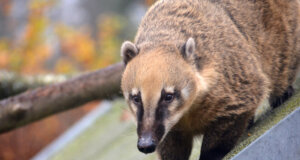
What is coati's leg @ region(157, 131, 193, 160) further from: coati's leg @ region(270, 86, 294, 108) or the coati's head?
coati's leg @ region(270, 86, 294, 108)

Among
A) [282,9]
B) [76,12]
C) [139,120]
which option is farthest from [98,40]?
[139,120]

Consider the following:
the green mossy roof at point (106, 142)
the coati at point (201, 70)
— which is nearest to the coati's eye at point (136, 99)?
the coati at point (201, 70)

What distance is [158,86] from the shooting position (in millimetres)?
4480

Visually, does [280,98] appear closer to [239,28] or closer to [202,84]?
[239,28]

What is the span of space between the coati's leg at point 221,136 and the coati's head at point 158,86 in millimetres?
458

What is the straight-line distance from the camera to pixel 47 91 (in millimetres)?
7727

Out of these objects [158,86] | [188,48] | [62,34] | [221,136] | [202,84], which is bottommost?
[62,34]

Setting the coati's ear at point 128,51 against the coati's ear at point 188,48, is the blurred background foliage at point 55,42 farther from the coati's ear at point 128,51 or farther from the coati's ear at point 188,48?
the coati's ear at point 188,48

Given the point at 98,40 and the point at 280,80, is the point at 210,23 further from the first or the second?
the point at 98,40

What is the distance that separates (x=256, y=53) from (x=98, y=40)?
55.8 ft

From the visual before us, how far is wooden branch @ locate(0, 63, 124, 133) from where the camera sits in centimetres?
747

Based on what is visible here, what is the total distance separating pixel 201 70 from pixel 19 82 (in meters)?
5.46

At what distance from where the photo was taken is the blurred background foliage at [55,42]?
1297cm

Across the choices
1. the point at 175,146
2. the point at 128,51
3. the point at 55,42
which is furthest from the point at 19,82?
the point at 55,42
